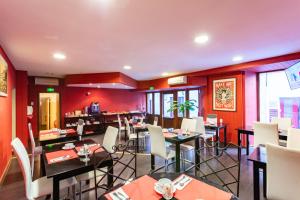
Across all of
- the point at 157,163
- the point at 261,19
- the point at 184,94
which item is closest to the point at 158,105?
the point at 184,94

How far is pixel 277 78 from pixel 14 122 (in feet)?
24.7

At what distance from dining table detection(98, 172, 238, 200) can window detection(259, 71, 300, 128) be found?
4439mm

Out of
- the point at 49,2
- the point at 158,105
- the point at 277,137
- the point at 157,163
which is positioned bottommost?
the point at 157,163

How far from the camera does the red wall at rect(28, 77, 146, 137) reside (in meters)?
6.18

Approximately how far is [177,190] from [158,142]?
1665 millimetres

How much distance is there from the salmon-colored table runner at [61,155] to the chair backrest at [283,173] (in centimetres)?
219

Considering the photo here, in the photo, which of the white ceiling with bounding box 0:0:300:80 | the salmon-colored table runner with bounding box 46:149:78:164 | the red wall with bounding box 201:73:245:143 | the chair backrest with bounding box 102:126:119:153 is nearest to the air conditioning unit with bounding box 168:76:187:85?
the red wall with bounding box 201:73:245:143

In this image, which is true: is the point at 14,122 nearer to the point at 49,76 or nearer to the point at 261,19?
the point at 49,76

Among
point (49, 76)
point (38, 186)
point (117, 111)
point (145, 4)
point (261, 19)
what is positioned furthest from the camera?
point (117, 111)

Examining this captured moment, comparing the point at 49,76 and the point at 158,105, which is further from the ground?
the point at 49,76

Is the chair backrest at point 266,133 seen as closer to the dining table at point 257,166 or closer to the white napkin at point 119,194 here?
the dining table at point 257,166

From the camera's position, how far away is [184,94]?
22.6 ft

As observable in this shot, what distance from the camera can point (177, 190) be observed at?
1.27m

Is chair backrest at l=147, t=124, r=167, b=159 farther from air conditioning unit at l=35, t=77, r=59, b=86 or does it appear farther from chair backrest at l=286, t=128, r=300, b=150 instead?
air conditioning unit at l=35, t=77, r=59, b=86
